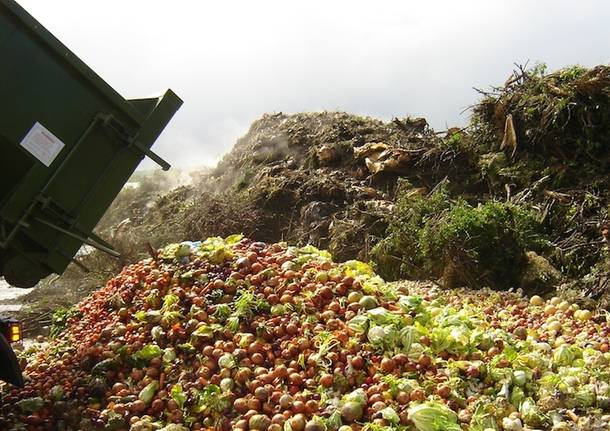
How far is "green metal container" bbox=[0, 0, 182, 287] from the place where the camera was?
14.1 feet

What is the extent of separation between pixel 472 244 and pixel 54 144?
431 centimetres

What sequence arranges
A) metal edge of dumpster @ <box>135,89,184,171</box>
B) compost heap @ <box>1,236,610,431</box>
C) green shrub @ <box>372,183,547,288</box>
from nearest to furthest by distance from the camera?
compost heap @ <box>1,236,610,431</box>
metal edge of dumpster @ <box>135,89,184,171</box>
green shrub @ <box>372,183,547,288</box>

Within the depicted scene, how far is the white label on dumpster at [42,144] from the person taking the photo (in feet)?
14.2

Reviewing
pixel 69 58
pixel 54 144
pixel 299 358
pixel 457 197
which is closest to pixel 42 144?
pixel 54 144

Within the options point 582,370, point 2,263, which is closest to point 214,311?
point 2,263

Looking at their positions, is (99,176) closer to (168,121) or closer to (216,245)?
(168,121)

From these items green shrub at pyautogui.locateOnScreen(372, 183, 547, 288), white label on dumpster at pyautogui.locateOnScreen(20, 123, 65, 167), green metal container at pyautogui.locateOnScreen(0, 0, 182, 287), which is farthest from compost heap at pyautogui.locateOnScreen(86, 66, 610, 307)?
white label on dumpster at pyautogui.locateOnScreen(20, 123, 65, 167)

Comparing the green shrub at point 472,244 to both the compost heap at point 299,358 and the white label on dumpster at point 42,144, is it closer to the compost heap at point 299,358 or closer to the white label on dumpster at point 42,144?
the compost heap at point 299,358

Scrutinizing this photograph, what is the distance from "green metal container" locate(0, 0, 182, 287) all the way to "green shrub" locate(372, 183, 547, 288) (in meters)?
3.27

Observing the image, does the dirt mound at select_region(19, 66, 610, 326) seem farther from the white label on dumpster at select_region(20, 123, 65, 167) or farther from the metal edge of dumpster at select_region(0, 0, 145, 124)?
the white label on dumpster at select_region(20, 123, 65, 167)

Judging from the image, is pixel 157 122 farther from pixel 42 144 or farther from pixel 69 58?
pixel 42 144

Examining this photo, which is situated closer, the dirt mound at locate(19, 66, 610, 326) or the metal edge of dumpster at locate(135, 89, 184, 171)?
the metal edge of dumpster at locate(135, 89, 184, 171)

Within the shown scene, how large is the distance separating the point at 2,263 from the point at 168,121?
1691 mm

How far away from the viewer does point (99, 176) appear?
189 inches
